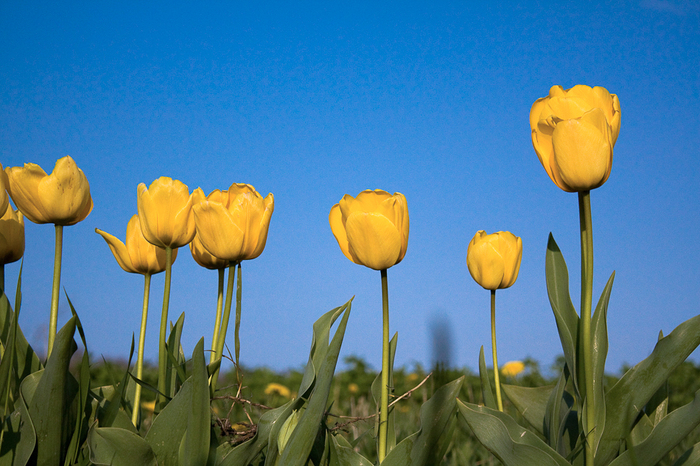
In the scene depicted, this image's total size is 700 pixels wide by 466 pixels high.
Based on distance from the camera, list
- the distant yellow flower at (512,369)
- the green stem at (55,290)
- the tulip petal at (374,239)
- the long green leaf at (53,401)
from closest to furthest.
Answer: the long green leaf at (53,401) < the tulip petal at (374,239) < the green stem at (55,290) < the distant yellow flower at (512,369)

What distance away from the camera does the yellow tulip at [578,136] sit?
4.48ft

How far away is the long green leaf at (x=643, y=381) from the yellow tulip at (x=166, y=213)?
1.33 meters

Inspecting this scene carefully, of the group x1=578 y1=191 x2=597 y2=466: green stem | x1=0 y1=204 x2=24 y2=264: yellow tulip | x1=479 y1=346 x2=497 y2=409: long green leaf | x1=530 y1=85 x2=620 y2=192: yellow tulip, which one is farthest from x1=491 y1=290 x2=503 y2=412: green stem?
x1=0 y1=204 x2=24 y2=264: yellow tulip

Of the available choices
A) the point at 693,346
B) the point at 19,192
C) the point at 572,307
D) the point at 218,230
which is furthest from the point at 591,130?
the point at 19,192

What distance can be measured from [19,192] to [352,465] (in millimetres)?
1253

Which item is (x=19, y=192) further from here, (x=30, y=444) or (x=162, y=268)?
(x=30, y=444)

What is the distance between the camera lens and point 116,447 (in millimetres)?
1314

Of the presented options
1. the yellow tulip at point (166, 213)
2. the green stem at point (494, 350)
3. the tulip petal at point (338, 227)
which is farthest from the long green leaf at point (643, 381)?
the yellow tulip at point (166, 213)

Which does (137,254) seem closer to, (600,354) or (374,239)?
(374,239)

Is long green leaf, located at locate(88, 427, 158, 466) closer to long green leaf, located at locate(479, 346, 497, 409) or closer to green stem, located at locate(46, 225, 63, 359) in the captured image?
green stem, located at locate(46, 225, 63, 359)

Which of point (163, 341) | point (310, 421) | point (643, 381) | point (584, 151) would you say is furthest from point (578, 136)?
point (163, 341)

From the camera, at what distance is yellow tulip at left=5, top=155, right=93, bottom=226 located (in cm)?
155

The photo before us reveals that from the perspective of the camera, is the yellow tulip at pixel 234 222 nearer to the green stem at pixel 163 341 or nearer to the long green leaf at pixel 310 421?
the green stem at pixel 163 341

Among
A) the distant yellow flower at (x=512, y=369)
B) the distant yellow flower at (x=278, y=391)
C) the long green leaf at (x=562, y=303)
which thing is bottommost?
the distant yellow flower at (x=278, y=391)
